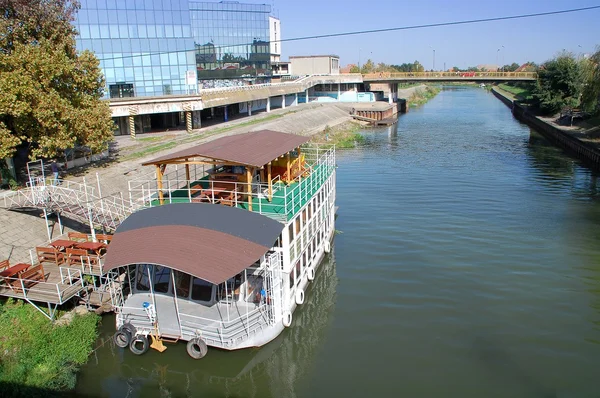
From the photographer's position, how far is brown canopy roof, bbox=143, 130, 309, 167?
1638cm

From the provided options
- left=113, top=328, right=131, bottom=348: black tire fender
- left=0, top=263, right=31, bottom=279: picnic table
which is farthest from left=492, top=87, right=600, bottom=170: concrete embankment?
left=0, top=263, right=31, bottom=279: picnic table

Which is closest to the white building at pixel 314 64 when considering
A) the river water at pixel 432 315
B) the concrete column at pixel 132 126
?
the concrete column at pixel 132 126

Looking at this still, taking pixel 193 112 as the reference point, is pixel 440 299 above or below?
below

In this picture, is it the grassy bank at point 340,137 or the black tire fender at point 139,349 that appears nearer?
the black tire fender at point 139,349

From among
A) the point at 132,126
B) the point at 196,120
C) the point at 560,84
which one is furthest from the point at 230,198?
the point at 560,84

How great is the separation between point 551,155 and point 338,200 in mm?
29945

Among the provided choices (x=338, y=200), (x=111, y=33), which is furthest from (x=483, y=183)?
(x=111, y=33)

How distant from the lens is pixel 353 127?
72.4 m

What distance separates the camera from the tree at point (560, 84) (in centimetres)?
6825

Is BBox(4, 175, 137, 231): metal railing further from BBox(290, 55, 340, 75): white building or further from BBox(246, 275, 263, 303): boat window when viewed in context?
BBox(290, 55, 340, 75): white building

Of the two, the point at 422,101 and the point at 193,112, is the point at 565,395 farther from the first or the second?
the point at 422,101

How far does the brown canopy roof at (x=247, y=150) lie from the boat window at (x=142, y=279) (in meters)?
3.87

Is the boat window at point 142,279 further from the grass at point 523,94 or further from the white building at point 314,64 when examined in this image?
the white building at point 314,64

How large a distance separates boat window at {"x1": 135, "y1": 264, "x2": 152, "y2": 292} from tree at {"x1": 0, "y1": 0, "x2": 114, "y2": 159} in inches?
424
